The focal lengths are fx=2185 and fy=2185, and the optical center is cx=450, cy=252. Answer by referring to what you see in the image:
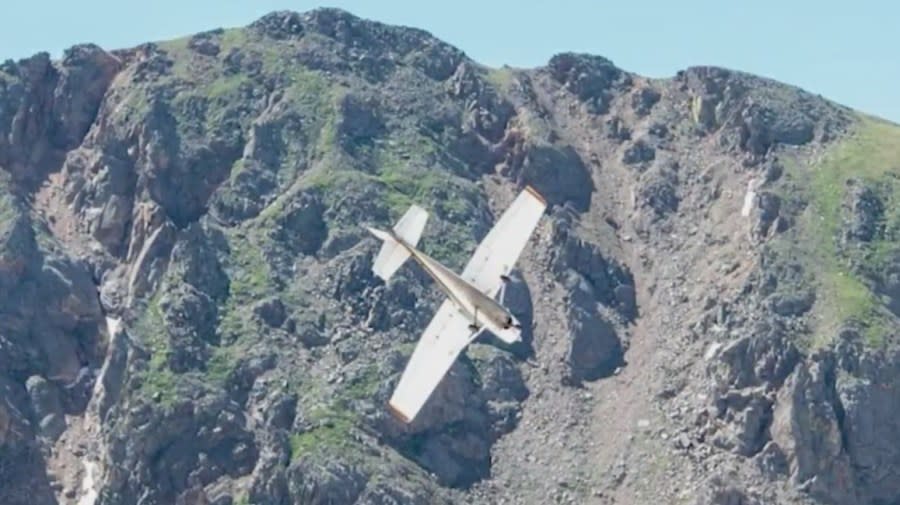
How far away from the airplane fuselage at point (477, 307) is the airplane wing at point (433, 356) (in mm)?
1818

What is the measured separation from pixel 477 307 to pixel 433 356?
20.4 ft

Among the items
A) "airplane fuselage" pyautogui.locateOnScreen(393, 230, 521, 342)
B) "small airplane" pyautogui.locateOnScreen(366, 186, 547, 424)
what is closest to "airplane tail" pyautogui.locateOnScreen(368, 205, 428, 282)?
"small airplane" pyautogui.locateOnScreen(366, 186, 547, 424)

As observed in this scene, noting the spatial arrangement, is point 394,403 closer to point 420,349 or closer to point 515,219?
point 420,349

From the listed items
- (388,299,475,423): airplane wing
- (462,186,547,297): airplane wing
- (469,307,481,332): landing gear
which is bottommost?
(388,299,475,423): airplane wing

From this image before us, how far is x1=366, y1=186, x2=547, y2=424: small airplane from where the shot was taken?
463ft

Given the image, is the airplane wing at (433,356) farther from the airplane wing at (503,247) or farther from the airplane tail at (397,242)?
the airplane tail at (397,242)

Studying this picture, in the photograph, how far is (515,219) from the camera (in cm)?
14538

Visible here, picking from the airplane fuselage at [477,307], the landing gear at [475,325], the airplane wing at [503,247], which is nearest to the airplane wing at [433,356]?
the landing gear at [475,325]

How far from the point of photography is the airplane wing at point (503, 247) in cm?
14262

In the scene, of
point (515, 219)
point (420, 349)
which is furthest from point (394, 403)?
point (515, 219)

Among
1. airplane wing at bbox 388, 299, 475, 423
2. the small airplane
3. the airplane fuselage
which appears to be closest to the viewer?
the airplane fuselage

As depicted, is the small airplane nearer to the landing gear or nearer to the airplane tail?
the landing gear

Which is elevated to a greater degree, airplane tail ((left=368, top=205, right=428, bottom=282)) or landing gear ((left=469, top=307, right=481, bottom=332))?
airplane tail ((left=368, top=205, right=428, bottom=282))

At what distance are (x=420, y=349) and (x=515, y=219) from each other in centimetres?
1077
